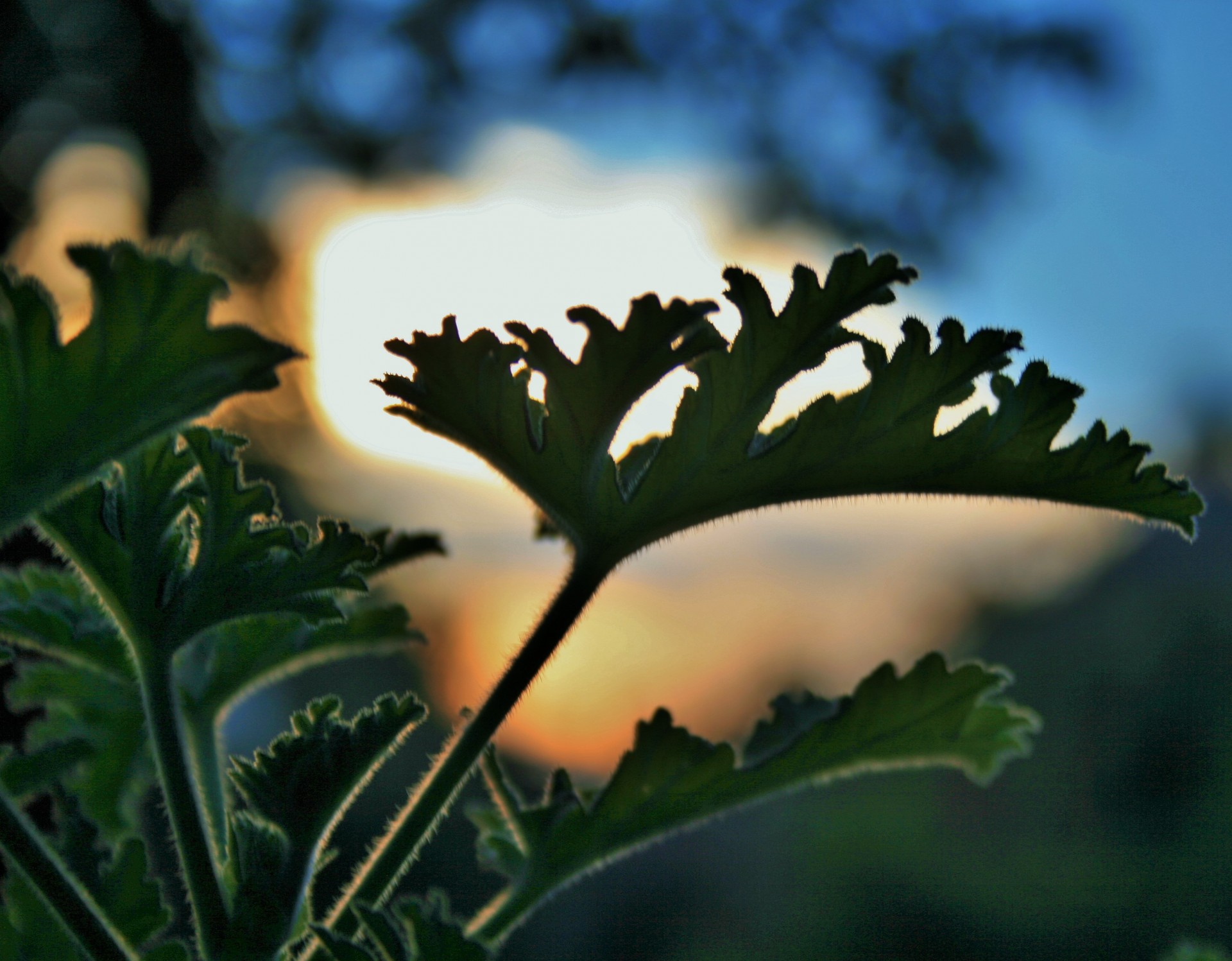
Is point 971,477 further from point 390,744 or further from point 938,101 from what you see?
point 938,101

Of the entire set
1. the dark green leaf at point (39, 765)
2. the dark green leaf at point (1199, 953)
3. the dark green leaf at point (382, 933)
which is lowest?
the dark green leaf at point (39, 765)

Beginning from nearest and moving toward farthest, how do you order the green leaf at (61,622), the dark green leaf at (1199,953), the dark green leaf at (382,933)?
the dark green leaf at (382,933) → the green leaf at (61,622) → the dark green leaf at (1199,953)

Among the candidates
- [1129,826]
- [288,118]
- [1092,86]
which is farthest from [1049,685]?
[288,118]

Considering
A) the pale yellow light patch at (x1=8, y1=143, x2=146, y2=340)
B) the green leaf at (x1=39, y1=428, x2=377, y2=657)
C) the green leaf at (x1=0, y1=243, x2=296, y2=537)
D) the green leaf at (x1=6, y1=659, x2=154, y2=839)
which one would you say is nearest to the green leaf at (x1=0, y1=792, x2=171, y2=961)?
the green leaf at (x1=6, y1=659, x2=154, y2=839)

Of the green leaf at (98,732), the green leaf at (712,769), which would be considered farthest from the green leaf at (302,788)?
the green leaf at (98,732)

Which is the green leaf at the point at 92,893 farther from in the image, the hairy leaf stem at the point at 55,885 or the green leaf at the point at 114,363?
the green leaf at the point at 114,363

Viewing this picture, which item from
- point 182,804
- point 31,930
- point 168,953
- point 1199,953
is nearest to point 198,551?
point 182,804

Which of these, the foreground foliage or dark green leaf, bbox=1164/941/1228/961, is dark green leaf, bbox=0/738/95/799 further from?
dark green leaf, bbox=1164/941/1228/961
